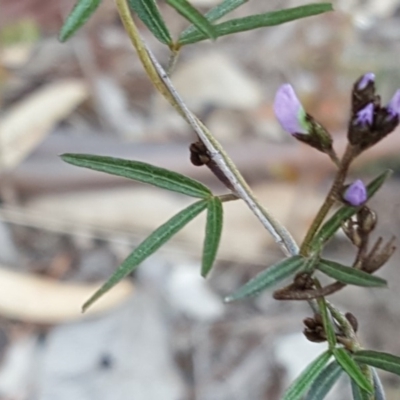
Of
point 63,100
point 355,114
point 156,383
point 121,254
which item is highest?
point 355,114

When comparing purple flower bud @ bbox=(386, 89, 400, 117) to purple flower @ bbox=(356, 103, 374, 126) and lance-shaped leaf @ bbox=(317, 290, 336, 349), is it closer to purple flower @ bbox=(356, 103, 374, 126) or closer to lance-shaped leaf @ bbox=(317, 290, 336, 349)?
purple flower @ bbox=(356, 103, 374, 126)

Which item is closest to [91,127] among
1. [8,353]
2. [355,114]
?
[8,353]

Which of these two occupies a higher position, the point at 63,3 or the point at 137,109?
the point at 63,3

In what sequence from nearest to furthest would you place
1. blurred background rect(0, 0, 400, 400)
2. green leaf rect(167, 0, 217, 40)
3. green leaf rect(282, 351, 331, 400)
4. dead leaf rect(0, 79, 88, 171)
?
green leaf rect(167, 0, 217, 40)
green leaf rect(282, 351, 331, 400)
blurred background rect(0, 0, 400, 400)
dead leaf rect(0, 79, 88, 171)

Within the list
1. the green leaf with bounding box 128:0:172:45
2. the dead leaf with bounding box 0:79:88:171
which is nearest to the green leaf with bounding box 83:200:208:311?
the green leaf with bounding box 128:0:172:45

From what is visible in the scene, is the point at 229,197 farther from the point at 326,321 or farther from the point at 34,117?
the point at 34,117

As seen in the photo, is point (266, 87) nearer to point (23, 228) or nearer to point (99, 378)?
point (23, 228)

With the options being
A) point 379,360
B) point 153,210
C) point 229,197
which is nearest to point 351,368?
point 379,360
